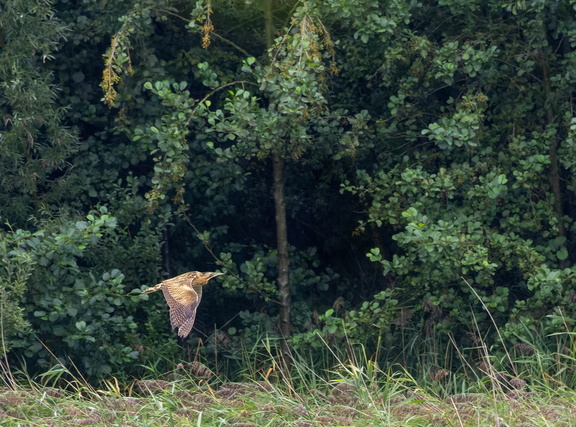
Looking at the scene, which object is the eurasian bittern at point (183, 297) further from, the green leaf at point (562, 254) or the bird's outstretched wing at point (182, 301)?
the green leaf at point (562, 254)

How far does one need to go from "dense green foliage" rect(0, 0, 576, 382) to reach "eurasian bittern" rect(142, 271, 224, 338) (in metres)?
0.70

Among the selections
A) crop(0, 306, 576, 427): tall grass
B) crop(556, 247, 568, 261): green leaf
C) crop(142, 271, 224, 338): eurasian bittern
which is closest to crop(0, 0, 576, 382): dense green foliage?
crop(556, 247, 568, 261): green leaf

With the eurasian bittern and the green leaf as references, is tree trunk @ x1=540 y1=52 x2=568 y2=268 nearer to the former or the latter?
the green leaf

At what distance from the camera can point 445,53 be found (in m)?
6.09

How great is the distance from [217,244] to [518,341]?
2491mm

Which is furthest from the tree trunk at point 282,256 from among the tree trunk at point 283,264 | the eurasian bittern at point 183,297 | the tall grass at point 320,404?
the eurasian bittern at point 183,297

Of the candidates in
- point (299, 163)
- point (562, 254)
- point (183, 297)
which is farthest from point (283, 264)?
point (562, 254)

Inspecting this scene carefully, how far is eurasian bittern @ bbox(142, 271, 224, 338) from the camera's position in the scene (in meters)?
5.11

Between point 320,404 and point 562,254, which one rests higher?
point 562,254

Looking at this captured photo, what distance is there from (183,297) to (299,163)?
2216 mm

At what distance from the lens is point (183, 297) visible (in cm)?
528

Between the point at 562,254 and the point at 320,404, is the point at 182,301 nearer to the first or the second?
the point at 320,404

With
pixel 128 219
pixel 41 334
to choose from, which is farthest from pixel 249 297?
pixel 41 334

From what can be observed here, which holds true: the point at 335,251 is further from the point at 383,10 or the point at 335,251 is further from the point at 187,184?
the point at 383,10
